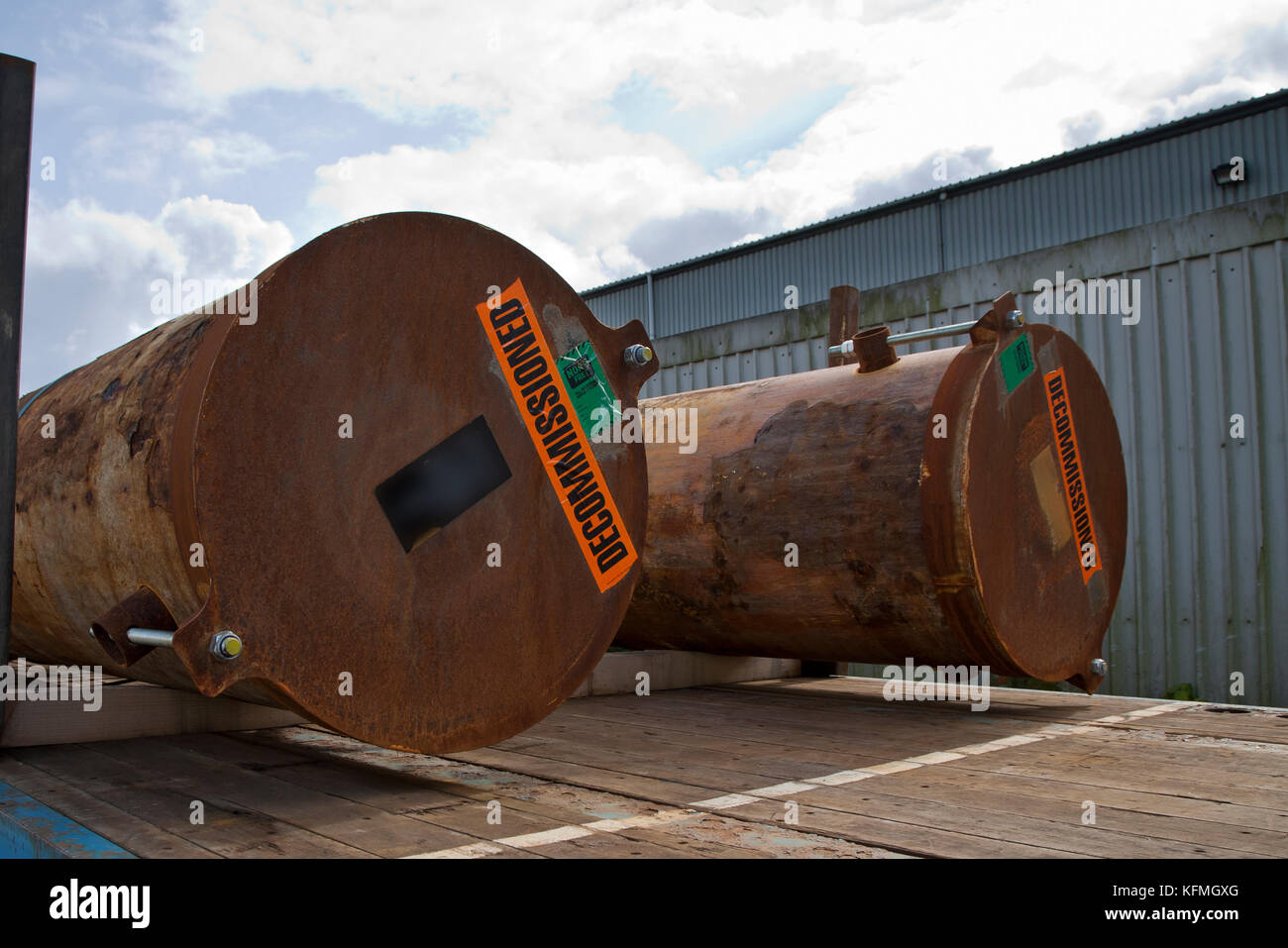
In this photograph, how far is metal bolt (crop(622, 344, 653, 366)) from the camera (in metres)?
3.03

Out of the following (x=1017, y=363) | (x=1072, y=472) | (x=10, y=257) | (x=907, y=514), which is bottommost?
(x=907, y=514)

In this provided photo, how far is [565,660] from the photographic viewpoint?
2.80 metres

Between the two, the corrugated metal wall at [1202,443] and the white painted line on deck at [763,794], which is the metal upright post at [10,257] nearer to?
the white painted line on deck at [763,794]

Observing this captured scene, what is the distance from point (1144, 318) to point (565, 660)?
439 cm

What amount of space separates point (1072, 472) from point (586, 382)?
2.20m

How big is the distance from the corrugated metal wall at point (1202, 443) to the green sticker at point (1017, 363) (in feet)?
7.00

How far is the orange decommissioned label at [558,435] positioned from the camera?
2729mm

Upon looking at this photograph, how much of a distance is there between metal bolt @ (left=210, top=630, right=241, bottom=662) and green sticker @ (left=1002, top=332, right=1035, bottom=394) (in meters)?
2.81

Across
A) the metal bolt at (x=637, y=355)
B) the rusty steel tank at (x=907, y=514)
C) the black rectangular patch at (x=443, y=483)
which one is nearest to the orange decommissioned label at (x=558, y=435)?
the black rectangular patch at (x=443, y=483)

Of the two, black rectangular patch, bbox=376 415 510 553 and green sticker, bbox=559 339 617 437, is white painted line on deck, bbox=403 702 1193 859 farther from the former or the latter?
green sticker, bbox=559 339 617 437

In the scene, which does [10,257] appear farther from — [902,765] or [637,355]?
[902,765]

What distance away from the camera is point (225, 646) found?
2.06 m

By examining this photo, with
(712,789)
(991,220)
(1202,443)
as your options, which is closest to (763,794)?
(712,789)
